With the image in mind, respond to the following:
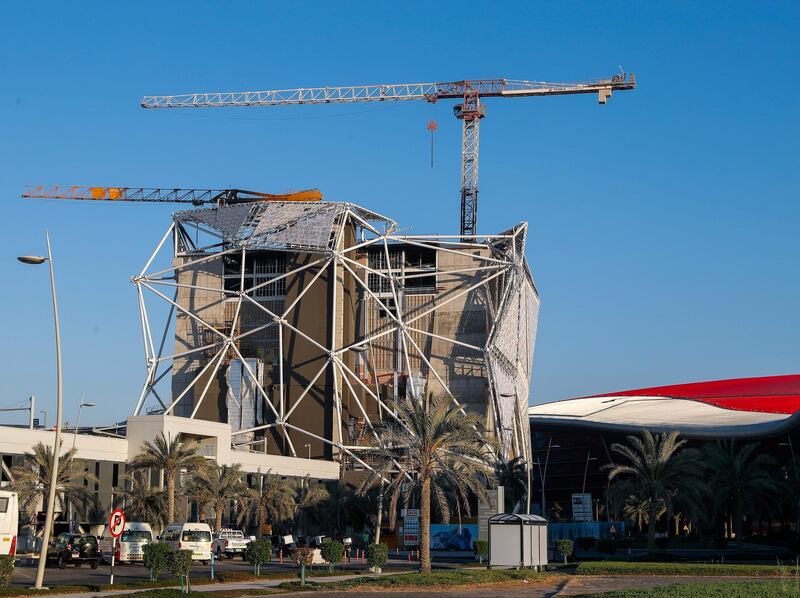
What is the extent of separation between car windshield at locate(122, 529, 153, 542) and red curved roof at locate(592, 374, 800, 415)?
3083 inches

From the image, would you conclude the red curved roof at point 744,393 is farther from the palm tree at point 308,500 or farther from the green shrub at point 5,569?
the green shrub at point 5,569

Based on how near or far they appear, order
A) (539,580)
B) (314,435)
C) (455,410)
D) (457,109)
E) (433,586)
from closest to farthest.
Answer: (433,586) → (539,580) → (455,410) → (314,435) → (457,109)

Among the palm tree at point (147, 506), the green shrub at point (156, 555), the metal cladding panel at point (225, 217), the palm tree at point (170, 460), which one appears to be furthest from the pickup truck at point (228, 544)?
the metal cladding panel at point (225, 217)

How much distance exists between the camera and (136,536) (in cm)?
5522

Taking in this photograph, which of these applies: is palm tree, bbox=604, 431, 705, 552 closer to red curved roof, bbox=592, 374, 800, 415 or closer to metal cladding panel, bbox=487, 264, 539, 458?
metal cladding panel, bbox=487, 264, 539, 458

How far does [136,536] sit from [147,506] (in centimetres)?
1193

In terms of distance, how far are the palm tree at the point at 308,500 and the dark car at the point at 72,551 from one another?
36070 mm

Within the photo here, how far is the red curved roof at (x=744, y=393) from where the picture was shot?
408 ft

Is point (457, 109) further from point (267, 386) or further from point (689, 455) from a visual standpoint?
point (689, 455)

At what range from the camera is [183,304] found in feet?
395

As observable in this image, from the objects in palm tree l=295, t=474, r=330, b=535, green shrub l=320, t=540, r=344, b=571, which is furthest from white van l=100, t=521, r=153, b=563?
palm tree l=295, t=474, r=330, b=535

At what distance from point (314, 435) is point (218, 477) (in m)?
28.9

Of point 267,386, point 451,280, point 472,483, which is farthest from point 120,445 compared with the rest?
point 451,280

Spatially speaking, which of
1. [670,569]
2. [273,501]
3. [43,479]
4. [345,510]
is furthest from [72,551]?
[345,510]
